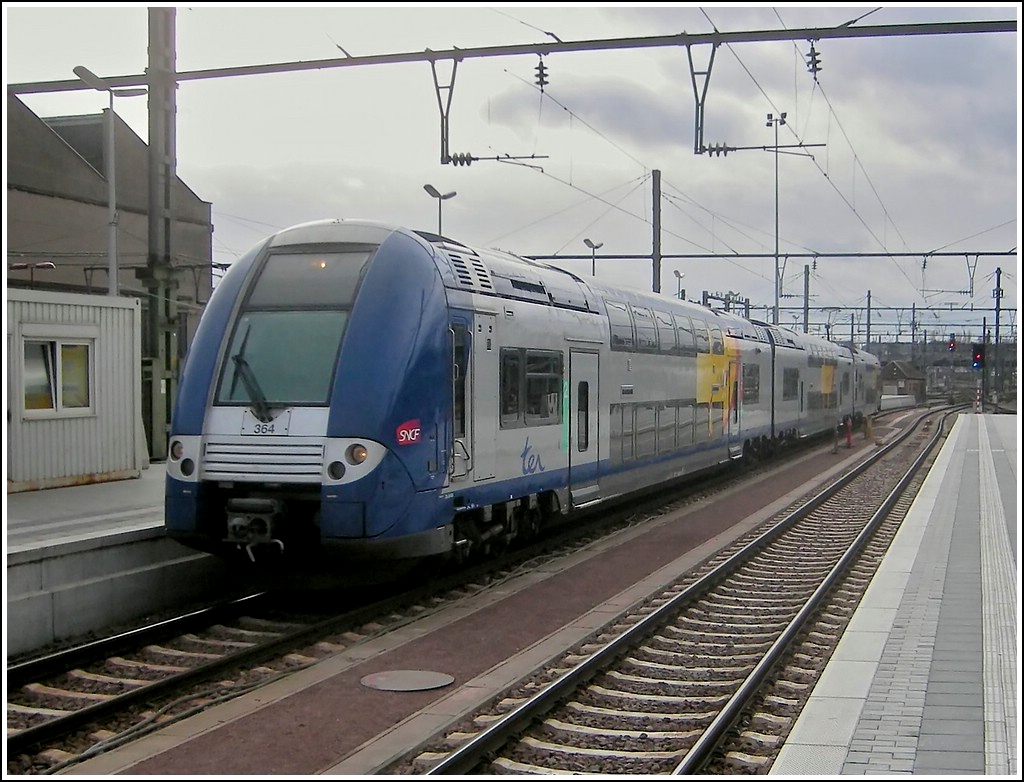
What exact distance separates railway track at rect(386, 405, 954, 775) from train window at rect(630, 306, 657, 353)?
3821 mm

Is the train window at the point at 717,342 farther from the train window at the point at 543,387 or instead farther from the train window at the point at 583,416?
the train window at the point at 543,387

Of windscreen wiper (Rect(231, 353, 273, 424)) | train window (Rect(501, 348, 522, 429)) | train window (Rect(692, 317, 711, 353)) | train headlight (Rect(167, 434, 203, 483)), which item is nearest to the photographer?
windscreen wiper (Rect(231, 353, 273, 424))

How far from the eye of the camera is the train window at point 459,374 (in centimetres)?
1082

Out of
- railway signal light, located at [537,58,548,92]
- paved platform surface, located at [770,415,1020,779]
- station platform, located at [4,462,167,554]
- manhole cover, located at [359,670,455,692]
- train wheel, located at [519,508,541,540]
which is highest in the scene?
railway signal light, located at [537,58,548,92]

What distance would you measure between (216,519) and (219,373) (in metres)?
1.32

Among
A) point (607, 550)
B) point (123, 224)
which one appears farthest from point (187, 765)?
point (123, 224)

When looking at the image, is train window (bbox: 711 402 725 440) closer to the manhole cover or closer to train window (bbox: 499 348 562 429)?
train window (bbox: 499 348 562 429)

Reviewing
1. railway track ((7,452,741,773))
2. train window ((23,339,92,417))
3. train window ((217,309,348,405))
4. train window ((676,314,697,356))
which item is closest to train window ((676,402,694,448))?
train window ((676,314,697,356))

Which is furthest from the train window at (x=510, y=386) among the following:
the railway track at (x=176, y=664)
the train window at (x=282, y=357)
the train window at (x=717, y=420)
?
the train window at (x=717, y=420)

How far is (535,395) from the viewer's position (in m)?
12.8

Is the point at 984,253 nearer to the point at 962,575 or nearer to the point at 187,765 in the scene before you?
the point at 962,575

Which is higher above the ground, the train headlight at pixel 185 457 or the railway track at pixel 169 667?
the train headlight at pixel 185 457

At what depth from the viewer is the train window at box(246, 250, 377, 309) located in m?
10.4

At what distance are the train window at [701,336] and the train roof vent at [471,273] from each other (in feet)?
30.9
